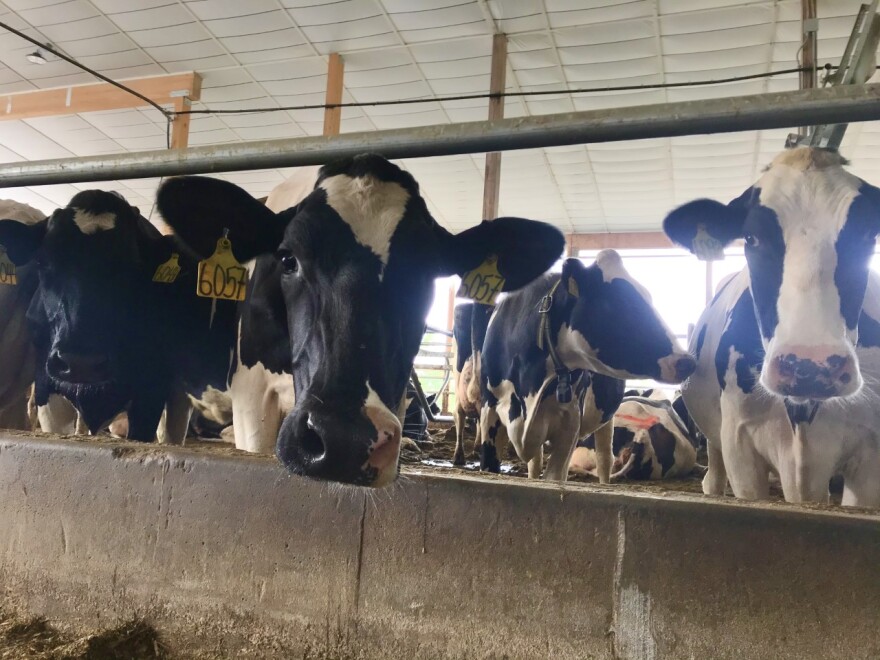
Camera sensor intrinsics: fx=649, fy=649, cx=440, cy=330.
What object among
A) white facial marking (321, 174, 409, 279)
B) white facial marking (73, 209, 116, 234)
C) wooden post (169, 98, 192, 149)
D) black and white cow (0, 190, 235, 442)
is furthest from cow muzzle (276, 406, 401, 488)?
wooden post (169, 98, 192, 149)

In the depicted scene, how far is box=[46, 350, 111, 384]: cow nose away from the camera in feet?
8.16

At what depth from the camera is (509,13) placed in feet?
19.1

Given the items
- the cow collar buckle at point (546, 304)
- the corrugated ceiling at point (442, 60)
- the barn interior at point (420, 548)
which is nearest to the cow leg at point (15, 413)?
the barn interior at point (420, 548)

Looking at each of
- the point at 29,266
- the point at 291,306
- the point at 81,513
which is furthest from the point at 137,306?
the point at 291,306

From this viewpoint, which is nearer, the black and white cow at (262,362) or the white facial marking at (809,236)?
the white facial marking at (809,236)

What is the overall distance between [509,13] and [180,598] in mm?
5570

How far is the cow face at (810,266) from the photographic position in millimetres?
1774

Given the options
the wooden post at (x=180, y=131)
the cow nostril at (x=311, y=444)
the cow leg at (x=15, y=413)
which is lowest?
the cow leg at (x=15, y=413)

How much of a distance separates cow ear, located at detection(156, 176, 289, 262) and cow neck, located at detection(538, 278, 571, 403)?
96.3 inches

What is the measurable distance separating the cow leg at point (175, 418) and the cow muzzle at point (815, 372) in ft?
8.61

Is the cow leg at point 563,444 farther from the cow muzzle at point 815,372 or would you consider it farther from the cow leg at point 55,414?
the cow leg at point 55,414

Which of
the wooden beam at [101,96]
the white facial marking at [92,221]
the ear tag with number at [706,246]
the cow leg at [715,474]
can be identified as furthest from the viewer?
the wooden beam at [101,96]

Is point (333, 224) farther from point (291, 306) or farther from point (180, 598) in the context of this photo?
point (180, 598)

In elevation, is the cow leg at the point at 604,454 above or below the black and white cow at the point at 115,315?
below
